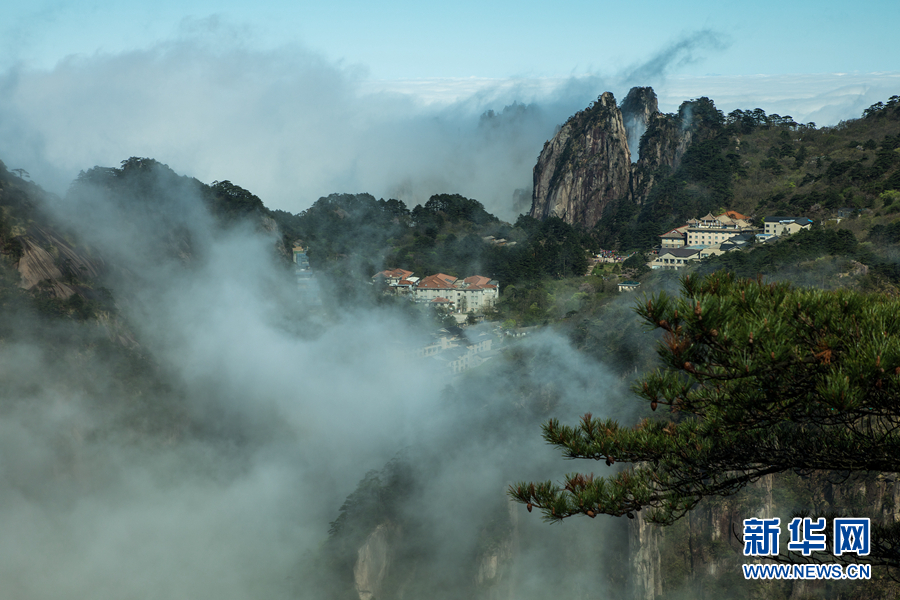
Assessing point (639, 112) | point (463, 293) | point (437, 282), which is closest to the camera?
point (463, 293)

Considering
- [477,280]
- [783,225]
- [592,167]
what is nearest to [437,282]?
[477,280]

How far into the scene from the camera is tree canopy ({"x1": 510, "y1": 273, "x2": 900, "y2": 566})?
1.96m

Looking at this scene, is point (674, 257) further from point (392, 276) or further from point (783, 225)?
point (392, 276)

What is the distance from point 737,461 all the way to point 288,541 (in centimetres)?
915

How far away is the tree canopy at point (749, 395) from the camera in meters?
1.96

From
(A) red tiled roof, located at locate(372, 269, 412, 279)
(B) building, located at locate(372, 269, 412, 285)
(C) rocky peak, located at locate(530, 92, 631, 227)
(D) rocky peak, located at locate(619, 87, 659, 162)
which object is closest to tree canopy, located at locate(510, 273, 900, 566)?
(B) building, located at locate(372, 269, 412, 285)

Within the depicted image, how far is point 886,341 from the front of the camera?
6.23ft

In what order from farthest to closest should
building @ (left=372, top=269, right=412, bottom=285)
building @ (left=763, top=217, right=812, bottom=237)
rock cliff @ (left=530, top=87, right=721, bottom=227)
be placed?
1. rock cliff @ (left=530, top=87, right=721, bottom=227)
2. building @ (left=372, top=269, right=412, bottom=285)
3. building @ (left=763, top=217, right=812, bottom=237)

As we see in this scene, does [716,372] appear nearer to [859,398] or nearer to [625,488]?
[859,398]

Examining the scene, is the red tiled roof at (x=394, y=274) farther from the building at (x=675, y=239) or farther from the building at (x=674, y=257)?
the building at (x=675, y=239)

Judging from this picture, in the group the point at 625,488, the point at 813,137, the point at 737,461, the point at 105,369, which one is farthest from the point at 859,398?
the point at 813,137

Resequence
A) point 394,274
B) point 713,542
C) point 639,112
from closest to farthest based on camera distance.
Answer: point 713,542, point 394,274, point 639,112

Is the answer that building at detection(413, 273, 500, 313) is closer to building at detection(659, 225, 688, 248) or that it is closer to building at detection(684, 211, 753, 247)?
building at detection(659, 225, 688, 248)

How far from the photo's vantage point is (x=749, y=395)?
7.41ft
